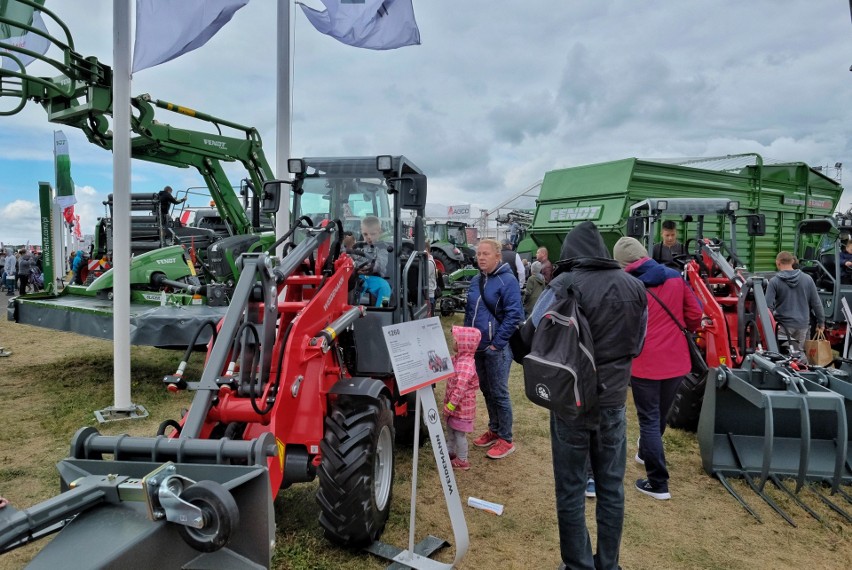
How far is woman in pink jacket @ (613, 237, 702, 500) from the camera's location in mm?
4117

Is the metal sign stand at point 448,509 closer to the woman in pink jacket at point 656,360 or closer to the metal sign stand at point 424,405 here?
the metal sign stand at point 424,405

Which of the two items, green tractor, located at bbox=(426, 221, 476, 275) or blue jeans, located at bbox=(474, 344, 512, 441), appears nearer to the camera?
blue jeans, located at bbox=(474, 344, 512, 441)

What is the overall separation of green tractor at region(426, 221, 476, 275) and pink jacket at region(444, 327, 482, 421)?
9.40m

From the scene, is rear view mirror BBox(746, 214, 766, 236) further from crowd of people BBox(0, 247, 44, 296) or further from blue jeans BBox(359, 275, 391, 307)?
crowd of people BBox(0, 247, 44, 296)

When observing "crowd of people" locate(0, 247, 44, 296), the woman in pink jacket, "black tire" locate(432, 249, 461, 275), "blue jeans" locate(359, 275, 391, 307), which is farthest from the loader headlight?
"crowd of people" locate(0, 247, 44, 296)

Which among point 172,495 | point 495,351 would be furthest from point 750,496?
point 172,495

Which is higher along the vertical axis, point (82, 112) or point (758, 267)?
point (82, 112)

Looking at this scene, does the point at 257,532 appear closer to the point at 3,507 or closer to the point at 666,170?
the point at 3,507

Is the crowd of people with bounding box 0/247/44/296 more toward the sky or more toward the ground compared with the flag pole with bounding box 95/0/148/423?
more toward the ground

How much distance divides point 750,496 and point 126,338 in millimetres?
5918

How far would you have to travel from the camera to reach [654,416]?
415 cm

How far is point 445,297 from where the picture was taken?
510 inches

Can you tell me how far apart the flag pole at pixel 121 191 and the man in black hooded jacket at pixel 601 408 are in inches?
183

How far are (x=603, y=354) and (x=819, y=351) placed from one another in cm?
579
